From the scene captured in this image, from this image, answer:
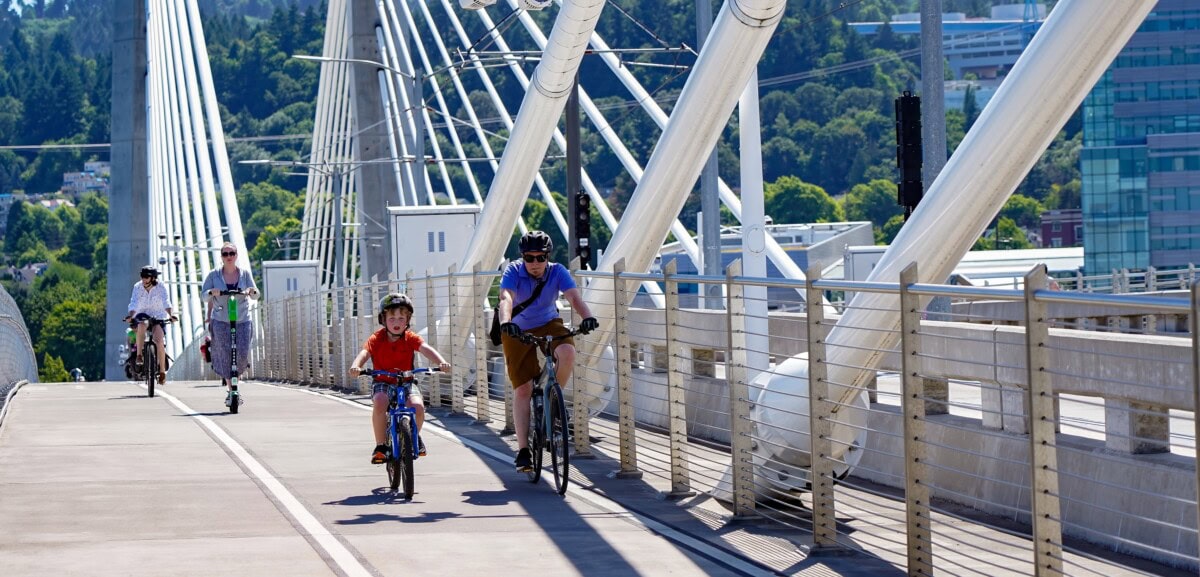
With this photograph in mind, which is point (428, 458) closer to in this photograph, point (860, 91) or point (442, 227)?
point (442, 227)

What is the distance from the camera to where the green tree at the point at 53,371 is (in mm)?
147137

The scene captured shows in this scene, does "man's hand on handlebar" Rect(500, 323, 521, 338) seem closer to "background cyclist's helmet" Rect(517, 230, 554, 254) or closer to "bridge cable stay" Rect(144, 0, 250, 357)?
"background cyclist's helmet" Rect(517, 230, 554, 254)

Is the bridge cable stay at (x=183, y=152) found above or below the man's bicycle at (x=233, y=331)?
above

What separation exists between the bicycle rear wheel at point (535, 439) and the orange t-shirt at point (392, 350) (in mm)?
823

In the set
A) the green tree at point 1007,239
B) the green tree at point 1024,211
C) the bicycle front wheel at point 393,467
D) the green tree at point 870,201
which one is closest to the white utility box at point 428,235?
the bicycle front wheel at point 393,467

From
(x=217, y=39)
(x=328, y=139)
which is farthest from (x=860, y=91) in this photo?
(x=328, y=139)

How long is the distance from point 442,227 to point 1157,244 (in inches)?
2829

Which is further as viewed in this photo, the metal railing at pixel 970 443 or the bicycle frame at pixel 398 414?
the bicycle frame at pixel 398 414

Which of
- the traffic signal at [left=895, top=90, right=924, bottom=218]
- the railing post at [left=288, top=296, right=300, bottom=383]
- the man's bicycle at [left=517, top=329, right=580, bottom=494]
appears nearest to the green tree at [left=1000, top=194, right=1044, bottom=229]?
the railing post at [left=288, top=296, right=300, bottom=383]

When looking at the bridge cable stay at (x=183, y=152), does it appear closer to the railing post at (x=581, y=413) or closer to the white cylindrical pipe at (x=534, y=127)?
the white cylindrical pipe at (x=534, y=127)

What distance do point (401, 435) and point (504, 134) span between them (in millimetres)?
104047

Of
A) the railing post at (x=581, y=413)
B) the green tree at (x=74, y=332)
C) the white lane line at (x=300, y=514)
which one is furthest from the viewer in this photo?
the green tree at (x=74, y=332)

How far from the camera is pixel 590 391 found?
15.9m

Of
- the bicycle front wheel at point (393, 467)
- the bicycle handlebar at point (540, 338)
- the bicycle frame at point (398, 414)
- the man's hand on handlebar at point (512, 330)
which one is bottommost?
the bicycle front wheel at point (393, 467)
